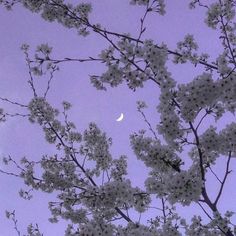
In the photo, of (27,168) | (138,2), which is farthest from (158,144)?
(27,168)

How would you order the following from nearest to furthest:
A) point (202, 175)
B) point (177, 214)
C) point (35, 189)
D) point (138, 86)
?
point (202, 175) → point (138, 86) → point (177, 214) → point (35, 189)

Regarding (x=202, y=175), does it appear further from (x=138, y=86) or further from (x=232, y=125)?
(x=138, y=86)

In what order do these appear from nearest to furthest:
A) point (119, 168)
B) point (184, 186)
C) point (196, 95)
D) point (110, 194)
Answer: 1. point (196, 95)
2. point (184, 186)
3. point (110, 194)
4. point (119, 168)

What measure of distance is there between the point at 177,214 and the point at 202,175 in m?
3.40

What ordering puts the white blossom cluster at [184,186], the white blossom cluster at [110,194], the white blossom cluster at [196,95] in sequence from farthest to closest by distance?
the white blossom cluster at [110,194], the white blossom cluster at [184,186], the white blossom cluster at [196,95]

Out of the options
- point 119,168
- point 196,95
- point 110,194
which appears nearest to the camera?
point 196,95

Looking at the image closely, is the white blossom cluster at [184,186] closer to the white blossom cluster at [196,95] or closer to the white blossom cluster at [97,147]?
the white blossom cluster at [196,95]

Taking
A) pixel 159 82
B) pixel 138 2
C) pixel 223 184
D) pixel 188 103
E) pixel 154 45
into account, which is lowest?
pixel 223 184

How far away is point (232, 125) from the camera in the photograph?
7.64m

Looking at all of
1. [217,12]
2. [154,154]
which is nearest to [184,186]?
[154,154]

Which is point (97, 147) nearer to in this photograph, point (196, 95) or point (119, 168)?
point (119, 168)

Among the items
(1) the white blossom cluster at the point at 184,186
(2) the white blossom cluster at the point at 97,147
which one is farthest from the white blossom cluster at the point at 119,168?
(1) the white blossom cluster at the point at 184,186

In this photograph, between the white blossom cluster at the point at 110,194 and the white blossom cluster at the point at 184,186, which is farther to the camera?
the white blossom cluster at the point at 110,194

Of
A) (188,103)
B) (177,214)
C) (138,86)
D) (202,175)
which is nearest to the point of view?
(188,103)
